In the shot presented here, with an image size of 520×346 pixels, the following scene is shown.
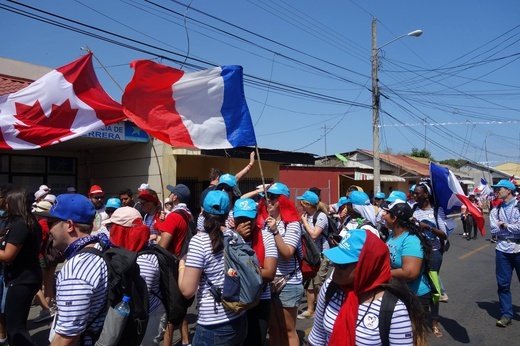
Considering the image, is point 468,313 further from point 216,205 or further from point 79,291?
point 79,291

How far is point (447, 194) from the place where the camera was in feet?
18.0

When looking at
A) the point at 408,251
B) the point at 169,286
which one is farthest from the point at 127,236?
the point at 408,251

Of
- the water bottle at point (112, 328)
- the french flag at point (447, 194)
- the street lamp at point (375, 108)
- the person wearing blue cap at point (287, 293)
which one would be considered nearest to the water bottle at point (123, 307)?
the water bottle at point (112, 328)

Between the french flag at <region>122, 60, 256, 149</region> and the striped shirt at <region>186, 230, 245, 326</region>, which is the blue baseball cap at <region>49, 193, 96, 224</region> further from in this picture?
the french flag at <region>122, 60, 256, 149</region>

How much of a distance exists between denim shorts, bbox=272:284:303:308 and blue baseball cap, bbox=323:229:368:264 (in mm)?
1822

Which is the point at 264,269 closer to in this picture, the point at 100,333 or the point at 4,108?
the point at 100,333

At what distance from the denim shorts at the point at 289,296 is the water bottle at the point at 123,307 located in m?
1.78

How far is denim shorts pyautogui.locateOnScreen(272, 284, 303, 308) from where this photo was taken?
4031 millimetres

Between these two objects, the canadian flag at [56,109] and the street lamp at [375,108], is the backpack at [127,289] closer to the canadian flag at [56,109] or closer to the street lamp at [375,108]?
the canadian flag at [56,109]

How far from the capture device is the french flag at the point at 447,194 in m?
5.44

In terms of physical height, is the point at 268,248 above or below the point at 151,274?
above

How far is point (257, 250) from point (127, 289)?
122cm

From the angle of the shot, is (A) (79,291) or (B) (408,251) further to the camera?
(B) (408,251)

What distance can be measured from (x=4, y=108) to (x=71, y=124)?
734mm
